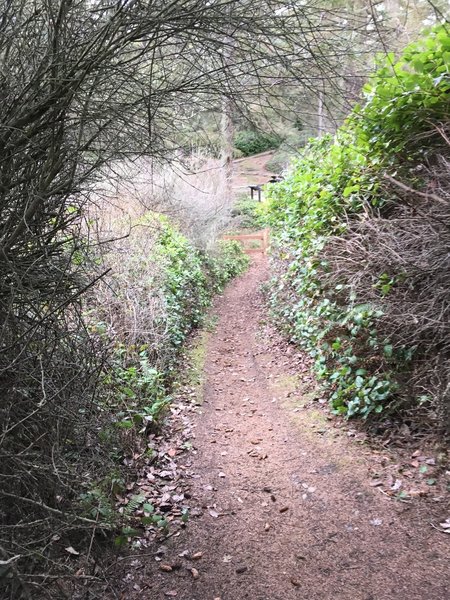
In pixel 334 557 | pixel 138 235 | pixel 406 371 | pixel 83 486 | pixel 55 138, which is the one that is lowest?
pixel 334 557

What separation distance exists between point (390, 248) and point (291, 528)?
295 cm

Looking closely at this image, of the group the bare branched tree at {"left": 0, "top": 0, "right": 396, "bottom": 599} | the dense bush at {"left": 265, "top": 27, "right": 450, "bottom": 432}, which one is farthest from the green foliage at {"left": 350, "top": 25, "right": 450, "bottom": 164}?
the bare branched tree at {"left": 0, "top": 0, "right": 396, "bottom": 599}

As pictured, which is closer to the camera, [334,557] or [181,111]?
[334,557]

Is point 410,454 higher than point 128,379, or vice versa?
point 128,379

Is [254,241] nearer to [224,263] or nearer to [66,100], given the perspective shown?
[224,263]

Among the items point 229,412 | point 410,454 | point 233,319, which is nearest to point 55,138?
point 410,454

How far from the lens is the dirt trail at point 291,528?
10.3 ft

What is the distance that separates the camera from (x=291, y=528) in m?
3.82

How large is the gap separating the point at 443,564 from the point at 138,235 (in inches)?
323

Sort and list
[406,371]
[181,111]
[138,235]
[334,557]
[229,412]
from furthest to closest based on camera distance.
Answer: [138,235] → [229,412] → [406,371] → [181,111] → [334,557]

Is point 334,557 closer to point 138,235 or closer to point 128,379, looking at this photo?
point 128,379

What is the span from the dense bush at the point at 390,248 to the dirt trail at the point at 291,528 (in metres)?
0.86

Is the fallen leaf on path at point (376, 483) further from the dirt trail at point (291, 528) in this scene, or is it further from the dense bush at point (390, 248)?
the dense bush at point (390, 248)

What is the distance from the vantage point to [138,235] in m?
9.71
